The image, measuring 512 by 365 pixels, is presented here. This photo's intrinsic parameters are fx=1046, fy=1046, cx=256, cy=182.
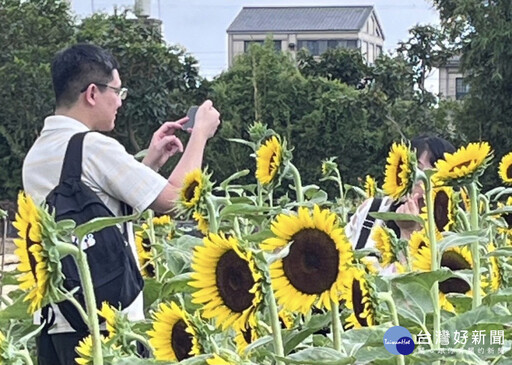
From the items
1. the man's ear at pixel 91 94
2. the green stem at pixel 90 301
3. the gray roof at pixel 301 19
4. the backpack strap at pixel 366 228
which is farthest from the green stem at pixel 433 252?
the gray roof at pixel 301 19

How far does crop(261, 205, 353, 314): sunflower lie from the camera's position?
2.69ft

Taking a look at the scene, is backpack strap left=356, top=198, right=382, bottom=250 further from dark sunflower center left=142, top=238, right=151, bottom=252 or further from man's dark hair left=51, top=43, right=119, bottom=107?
man's dark hair left=51, top=43, right=119, bottom=107

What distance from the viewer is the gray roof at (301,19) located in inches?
1206

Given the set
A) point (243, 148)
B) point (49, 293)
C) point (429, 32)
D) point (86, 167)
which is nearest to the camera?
point (49, 293)

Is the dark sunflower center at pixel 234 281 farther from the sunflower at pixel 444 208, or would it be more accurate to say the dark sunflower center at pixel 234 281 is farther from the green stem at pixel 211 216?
the sunflower at pixel 444 208

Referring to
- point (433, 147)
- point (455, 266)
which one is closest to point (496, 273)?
point (455, 266)

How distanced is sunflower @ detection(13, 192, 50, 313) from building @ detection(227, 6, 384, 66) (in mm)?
27806

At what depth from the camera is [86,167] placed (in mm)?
1501

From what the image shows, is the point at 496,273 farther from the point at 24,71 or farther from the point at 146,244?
the point at 24,71

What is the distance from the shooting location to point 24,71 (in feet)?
33.1

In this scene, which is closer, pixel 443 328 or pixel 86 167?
pixel 443 328

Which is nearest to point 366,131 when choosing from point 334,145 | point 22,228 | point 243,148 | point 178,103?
point 334,145

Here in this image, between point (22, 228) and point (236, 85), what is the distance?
33.8ft

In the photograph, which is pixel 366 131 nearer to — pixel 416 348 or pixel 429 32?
pixel 429 32
